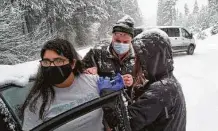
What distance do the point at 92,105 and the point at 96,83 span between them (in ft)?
2.10

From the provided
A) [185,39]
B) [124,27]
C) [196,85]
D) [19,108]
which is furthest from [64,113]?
[185,39]

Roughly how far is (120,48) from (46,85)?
1806 millimetres

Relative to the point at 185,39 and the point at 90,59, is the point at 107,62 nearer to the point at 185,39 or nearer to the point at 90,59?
the point at 90,59

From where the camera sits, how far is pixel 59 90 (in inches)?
92.0

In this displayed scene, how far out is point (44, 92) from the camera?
2275mm

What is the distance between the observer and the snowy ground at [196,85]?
10.2 feet

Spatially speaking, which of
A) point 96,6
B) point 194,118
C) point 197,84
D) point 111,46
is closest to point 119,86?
point 111,46

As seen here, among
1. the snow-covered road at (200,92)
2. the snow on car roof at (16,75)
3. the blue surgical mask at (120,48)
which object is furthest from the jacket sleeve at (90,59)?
the snow-covered road at (200,92)

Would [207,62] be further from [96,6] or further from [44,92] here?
[96,6]

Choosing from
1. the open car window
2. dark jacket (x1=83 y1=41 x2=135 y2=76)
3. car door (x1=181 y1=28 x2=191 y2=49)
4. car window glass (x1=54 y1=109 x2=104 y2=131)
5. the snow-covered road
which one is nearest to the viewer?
the open car window

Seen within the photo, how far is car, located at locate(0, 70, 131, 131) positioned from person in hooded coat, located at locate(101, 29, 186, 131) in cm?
8

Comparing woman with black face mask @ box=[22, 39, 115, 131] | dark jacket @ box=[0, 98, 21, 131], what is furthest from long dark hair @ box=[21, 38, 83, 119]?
dark jacket @ box=[0, 98, 21, 131]

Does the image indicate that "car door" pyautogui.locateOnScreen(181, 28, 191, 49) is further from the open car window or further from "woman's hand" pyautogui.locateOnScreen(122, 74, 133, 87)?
the open car window

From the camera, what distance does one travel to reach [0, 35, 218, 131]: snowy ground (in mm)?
3100
